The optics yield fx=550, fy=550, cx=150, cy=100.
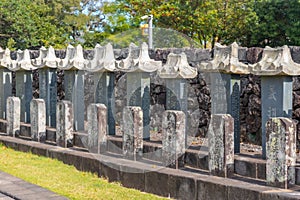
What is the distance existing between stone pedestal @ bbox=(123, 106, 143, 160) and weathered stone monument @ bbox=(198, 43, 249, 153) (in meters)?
1.21

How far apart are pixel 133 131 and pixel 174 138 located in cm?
98

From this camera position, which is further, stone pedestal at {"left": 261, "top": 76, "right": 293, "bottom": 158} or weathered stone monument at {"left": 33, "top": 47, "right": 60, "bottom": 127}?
weathered stone monument at {"left": 33, "top": 47, "right": 60, "bottom": 127}

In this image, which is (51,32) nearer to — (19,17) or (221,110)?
(19,17)

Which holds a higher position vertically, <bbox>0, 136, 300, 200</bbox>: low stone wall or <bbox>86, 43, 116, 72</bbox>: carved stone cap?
<bbox>86, 43, 116, 72</bbox>: carved stone cap

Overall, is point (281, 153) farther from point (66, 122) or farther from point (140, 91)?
point (66, 122)

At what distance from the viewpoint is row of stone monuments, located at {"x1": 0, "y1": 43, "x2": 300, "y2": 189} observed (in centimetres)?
706

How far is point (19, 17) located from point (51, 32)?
17.3 feet

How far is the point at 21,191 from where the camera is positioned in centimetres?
734

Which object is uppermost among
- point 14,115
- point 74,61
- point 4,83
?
point 74,61

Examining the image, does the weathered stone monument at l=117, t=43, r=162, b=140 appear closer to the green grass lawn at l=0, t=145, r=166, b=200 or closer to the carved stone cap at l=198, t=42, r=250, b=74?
the green grass lawn at l=0, t=145, r=166, b=200

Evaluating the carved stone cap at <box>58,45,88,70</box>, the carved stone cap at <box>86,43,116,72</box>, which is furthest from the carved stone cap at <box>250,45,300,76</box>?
the carved stone cap at <box>58,45,88,70</box>

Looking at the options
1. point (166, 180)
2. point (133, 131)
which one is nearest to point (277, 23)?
point (133, 131)

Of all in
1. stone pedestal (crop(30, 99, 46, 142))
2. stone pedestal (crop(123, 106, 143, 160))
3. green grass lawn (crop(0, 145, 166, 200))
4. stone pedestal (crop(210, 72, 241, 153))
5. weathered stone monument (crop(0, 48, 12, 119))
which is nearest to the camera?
green grass lawn (crop(0, 145, 166, 200))

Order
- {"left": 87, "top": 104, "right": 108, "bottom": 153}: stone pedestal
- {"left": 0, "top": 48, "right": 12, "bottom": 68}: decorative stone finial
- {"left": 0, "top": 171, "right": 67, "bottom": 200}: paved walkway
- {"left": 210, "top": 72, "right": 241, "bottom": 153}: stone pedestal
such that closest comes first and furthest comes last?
{"left": 0, "top": 171, "right": 67, "bottom": 200}: paved walkway → {"left": 210, "top": 72, "right": 241, "bottom": 153}: stone pedestal → {"left": 87, "top": 104, "right": 108, "bottom": 153}: stone pedestal → {"left": 0, "top": 48, "right": 12, "bottom": 68}: decorative stone finial
